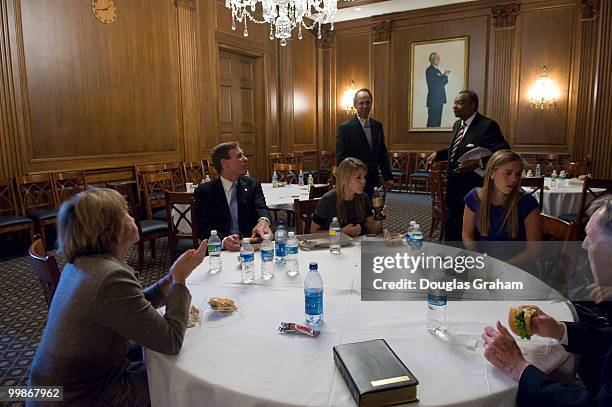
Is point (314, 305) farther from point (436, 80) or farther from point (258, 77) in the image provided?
point (436, 80)

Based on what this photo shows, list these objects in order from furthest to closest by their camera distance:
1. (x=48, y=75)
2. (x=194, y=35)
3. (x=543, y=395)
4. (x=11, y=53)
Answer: (x=194, y=35)
(x=48, y=75)
(x=11, y=53)
(x=543, y=395)

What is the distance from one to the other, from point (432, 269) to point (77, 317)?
1.56 m

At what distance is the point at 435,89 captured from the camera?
9.74m

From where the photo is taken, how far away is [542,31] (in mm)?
8719

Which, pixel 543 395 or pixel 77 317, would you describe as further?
pixel 77 317

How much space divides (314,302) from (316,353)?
0.23 m

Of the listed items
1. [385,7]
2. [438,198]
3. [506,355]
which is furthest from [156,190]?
[385,7]

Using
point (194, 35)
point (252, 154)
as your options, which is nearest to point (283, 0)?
point (194, 35)

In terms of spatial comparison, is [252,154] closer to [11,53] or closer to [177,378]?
[11,53]

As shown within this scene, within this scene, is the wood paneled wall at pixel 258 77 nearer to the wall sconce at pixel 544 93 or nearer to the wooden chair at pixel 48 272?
the wall sconce at pixel 544 93

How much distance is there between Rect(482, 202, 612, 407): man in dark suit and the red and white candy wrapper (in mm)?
545

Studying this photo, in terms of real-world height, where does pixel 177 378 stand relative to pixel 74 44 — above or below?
below

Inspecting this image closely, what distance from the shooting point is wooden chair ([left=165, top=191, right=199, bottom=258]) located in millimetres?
3969

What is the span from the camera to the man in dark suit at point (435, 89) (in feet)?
31.8
